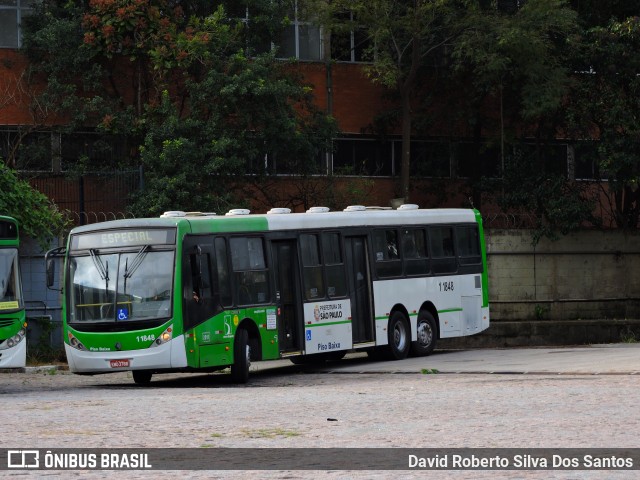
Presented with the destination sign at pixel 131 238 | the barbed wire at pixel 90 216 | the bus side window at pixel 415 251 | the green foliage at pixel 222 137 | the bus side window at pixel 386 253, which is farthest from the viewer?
the green foliage at pixel 222 137

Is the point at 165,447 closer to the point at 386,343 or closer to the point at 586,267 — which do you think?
the point at 386,343

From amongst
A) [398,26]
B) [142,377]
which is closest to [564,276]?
[398,26]

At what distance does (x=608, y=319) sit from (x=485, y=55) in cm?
806

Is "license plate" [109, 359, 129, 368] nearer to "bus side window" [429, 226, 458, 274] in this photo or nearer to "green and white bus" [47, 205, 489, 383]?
"green and white bus" [47, 205, 489, 383]

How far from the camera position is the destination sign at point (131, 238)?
23156mm

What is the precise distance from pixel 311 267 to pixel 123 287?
4344mm

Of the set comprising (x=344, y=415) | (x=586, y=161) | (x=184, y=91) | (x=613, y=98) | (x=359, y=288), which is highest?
(x=184, y=91)

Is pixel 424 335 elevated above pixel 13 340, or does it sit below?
below

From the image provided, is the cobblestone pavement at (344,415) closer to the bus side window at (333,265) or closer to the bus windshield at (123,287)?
the bus windshield at (123,287)

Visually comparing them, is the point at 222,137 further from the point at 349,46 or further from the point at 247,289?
the point at 247,289

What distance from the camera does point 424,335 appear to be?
29.8 meters

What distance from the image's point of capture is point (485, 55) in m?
35.7

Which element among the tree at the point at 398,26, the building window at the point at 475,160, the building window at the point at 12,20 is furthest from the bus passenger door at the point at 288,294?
the building window at the point at 475,160

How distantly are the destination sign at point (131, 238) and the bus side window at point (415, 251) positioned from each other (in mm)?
7247
